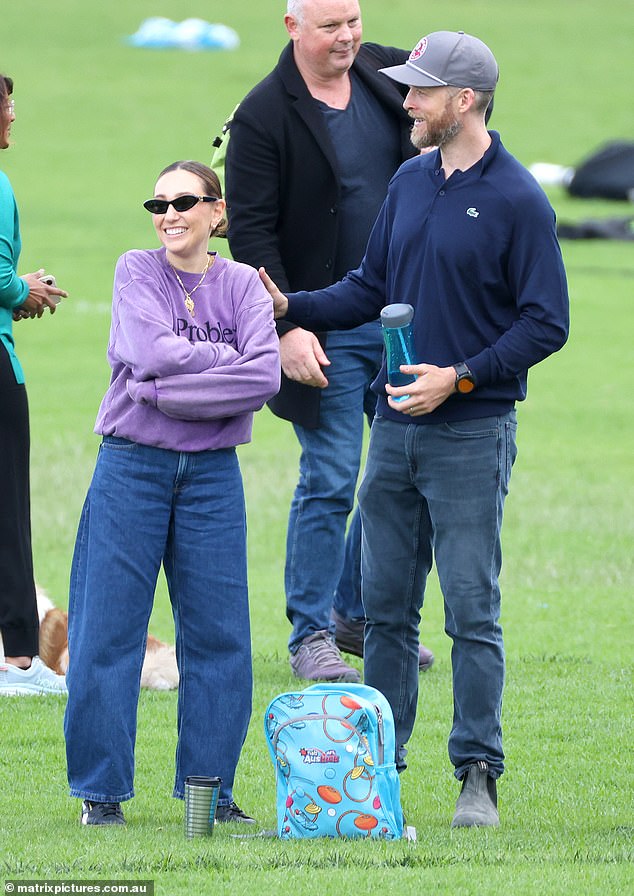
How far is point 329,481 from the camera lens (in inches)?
295

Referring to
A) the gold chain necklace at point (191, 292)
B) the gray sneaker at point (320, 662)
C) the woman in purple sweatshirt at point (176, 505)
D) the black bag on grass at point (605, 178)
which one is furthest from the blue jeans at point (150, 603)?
the black bag on grass at point (605, 178)

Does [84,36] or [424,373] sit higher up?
[84,36]

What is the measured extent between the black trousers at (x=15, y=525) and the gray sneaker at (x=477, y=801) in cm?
241

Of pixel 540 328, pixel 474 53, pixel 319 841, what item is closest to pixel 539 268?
pixel 540 328

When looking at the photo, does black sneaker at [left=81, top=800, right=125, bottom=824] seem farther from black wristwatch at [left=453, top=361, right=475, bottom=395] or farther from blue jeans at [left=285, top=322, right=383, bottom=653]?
blue jeans at [left=285, top=322, right=383, bottom=653]

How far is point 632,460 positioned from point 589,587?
496 cm

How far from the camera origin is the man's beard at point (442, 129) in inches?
211

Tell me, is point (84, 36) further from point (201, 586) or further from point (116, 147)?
point (201, 586)

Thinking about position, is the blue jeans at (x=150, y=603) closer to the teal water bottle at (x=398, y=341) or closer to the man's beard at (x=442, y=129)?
the teal water bottle at (x=398, y=341)

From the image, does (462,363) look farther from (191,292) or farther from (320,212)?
(320,212)

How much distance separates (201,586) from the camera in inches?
209

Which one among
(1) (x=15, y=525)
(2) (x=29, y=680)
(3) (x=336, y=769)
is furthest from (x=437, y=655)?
(3) (x=336, y=769)

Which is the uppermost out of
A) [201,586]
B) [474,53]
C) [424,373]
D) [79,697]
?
[474,53]

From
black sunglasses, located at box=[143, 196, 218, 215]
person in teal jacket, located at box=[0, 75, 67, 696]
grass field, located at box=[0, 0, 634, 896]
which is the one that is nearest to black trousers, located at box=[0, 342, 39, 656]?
person in teal jacket, located at box=[0, 75, 67, 696]
